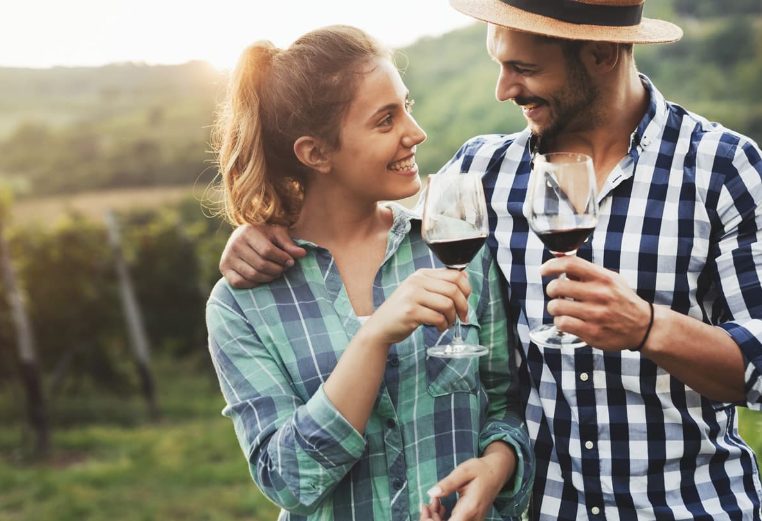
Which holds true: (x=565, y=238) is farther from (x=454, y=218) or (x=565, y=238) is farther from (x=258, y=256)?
(x=258, y=256)

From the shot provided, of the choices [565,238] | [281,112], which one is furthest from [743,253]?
[281,112]

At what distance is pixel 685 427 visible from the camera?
2059mm

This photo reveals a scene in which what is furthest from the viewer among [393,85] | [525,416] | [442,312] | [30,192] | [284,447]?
[30,192]

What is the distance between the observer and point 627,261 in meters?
2.06

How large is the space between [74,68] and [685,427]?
32.3 feet

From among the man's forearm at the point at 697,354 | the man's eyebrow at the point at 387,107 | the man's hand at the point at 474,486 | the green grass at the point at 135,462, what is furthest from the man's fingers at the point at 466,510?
the green grass at the point at 135,462

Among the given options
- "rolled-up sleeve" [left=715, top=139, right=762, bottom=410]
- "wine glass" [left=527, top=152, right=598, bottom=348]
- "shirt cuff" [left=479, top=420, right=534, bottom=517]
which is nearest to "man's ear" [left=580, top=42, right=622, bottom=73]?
"rolled-up sleeve" [left=715, top=139, right=762, bottom=410]

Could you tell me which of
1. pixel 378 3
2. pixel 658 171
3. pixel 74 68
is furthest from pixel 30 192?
pixel 658 171

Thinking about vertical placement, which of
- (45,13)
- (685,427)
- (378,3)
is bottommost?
(685,427)

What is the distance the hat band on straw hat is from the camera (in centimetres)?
212

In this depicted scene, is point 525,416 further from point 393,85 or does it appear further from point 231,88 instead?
point 231,88

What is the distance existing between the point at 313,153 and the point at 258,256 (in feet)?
0.98

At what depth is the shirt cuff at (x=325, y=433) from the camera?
1.75 metres

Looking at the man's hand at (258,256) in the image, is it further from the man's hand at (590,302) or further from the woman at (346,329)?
the man's hand at (590,302)
